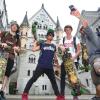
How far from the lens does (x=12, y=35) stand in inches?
332

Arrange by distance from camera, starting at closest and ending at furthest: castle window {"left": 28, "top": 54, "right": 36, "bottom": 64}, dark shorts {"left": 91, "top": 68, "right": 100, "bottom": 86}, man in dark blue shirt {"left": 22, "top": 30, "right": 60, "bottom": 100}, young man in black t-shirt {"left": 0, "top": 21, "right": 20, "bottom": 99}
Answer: dark shorts {"left": 91, "top": 68, "right": 100, "bottom": 86}, man in dark blue shirt {"left": 22, "top": 30, "right": 60, "bottom": 100}, young man in black t-shirt {"left": 0, "top": 21, "right": 20, "bottom": 99}, castle window {"left": 28, "top": 54, "right": 36, "bottom": 64}

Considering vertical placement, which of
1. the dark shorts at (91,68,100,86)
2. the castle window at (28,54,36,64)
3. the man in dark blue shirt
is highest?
the castle window at (28,54,36,64)

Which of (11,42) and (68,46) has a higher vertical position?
(11,42)

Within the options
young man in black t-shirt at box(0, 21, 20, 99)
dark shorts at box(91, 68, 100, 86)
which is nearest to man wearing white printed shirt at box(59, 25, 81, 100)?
young man in black t-shirt at box(0, 21, 20, 99)

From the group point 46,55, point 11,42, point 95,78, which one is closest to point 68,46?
point 46,55

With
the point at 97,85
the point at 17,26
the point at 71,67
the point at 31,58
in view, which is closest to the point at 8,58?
the point at 17,26

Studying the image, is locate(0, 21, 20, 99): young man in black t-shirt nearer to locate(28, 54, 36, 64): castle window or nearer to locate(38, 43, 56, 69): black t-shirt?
locate(38, 43, 56, 69): black t-shirt

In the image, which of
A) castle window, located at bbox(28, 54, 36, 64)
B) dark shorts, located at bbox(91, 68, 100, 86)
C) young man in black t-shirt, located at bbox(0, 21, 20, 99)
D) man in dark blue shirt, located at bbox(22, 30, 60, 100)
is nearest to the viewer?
dark shorts, located at bbox(91, 68, 100, 86)

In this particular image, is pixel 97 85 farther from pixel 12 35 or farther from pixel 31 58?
pixel 31 58

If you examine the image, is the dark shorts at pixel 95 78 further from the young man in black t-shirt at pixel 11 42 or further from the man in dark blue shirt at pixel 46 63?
the young man in black t-shirt at pixel 11 42

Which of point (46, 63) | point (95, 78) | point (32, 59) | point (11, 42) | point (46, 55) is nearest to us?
point (95, 78)

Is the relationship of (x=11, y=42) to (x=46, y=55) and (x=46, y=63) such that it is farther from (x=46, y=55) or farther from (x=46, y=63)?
(x=46, y=63)

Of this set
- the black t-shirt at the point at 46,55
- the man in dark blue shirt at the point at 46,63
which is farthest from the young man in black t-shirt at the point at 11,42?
the black t-shirt at the point at 46,55

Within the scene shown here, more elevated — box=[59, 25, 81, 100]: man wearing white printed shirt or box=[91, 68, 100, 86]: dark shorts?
box=[59, 25, 81, 100]: man wearing white printed shirt
